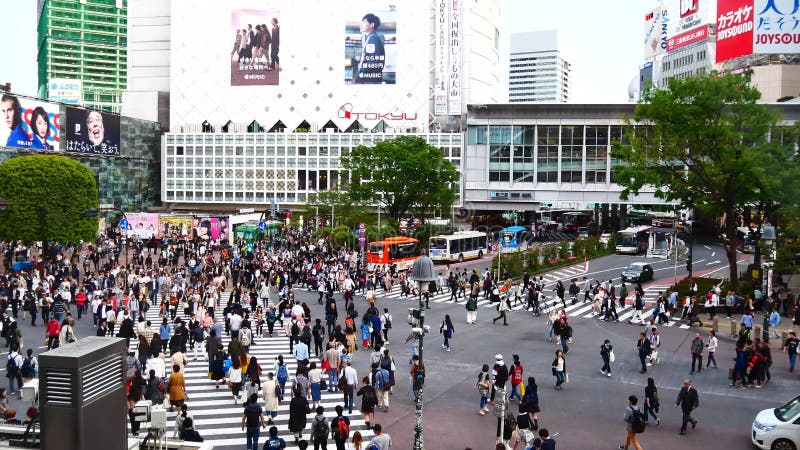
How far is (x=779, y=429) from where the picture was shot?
15.2 meters

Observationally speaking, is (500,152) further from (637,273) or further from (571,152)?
(637,273)

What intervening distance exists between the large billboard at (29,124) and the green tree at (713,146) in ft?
177

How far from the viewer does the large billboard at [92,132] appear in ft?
242

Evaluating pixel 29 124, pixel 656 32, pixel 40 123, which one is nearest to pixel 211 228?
pixel 29 124

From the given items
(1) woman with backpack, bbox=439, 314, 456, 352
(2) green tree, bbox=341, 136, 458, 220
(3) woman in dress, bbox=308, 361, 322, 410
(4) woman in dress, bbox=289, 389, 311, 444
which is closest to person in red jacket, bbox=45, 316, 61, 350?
(3) woman in dress, bbox=308, 361, 322, 410

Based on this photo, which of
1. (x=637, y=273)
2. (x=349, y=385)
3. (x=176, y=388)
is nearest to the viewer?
(x=176, y=388)

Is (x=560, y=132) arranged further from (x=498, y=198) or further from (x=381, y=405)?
(x=381, y=405)

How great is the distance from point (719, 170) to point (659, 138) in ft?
10.8

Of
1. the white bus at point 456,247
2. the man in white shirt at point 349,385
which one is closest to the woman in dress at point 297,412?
the man in white shirt at point 349,385

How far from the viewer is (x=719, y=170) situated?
34.6 m

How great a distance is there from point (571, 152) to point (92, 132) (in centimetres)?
5238

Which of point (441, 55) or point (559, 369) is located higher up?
point (441, 55)

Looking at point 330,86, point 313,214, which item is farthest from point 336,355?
point 330,86

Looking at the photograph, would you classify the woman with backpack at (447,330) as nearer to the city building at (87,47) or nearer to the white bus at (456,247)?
the white bus at (456,247)
